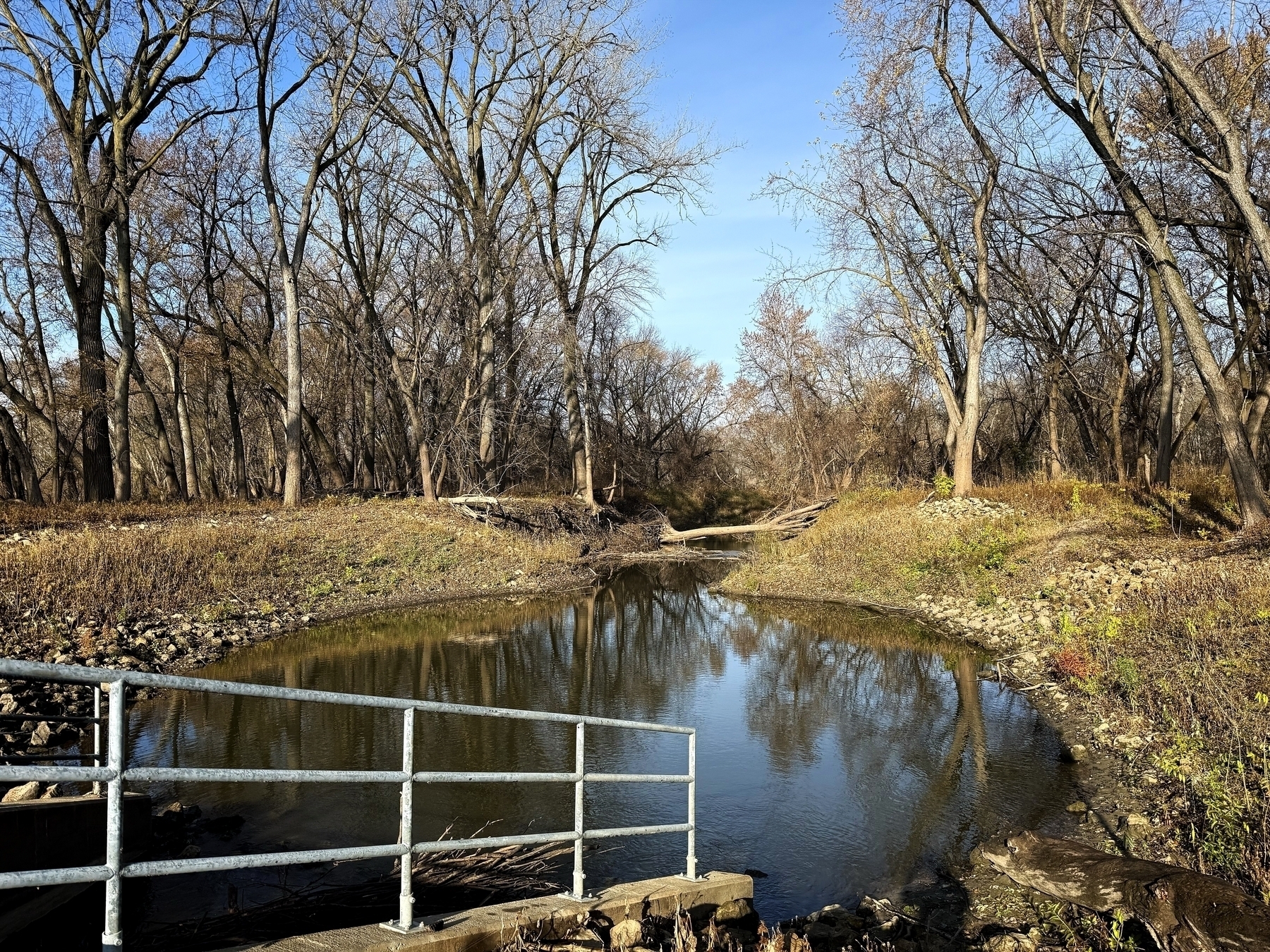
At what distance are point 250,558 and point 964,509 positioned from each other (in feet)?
55.0

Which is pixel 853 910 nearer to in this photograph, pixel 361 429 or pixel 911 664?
pixel 911 664

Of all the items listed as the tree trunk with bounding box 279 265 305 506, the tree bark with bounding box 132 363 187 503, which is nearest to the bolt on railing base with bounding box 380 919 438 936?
the tree trunk with bounding box 279 265 305 506

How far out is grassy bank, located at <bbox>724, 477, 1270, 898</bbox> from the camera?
7.93 metres

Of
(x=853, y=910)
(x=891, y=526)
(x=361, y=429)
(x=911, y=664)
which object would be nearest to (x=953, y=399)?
(x=891, y=526)

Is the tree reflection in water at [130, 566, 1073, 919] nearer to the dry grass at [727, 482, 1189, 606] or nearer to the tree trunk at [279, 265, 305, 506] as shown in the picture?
the dry grass at [727, 482, 1189, 606]

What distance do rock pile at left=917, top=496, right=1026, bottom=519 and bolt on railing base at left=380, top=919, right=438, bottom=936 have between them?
19856mm

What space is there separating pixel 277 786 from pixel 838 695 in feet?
26.1

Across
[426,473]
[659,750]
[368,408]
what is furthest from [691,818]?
[368,408]

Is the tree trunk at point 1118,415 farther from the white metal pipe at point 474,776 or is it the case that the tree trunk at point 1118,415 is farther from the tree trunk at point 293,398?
the white metal pipe at point 474,776

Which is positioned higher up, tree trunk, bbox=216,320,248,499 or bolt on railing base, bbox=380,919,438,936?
tree trunk, bbox=216,320,248,499

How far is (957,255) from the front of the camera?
1024 inches

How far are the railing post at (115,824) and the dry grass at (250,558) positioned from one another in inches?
540

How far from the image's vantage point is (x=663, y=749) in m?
11.2

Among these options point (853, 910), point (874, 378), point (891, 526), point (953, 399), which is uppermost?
point (874, 378)
